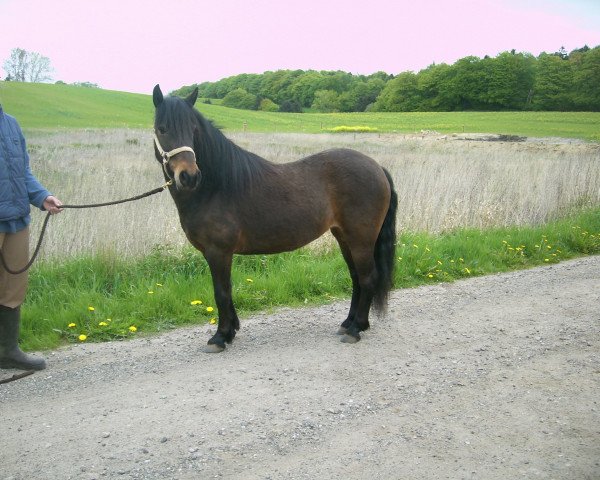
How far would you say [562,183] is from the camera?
10961 mm

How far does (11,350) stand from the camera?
394cm

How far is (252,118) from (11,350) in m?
55.9

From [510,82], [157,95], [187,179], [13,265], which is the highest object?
[510,82]

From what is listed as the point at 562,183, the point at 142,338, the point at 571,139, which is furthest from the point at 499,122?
the point at 142,338

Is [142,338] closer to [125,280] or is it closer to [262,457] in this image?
[125,280]

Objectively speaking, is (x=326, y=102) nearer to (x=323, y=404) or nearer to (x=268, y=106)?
(x=268, y=106)

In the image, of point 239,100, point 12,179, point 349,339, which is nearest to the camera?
point 12,179

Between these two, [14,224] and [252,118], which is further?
[252,118]

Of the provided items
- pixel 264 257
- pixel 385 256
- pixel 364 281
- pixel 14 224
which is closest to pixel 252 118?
pixel 264 257

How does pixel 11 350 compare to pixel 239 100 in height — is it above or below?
below

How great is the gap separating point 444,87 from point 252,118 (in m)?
26.7

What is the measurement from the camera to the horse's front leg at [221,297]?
429 centimetres

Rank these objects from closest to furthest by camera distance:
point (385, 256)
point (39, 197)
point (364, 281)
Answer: point (39, 197) → point (364, 281) → point (385, 256)

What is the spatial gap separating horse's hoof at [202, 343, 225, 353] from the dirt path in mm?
65
